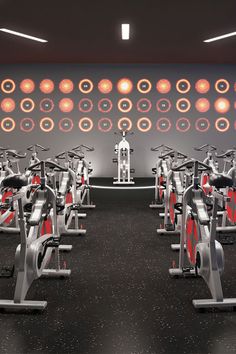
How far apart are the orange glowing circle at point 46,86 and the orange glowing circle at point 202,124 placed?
11.7ft

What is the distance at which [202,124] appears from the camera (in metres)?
8.88

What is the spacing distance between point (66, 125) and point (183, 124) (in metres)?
2.80

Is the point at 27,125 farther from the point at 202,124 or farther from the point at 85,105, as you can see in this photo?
the point at 202,124

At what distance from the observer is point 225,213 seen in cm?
466

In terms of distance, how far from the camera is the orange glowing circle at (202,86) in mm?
8750

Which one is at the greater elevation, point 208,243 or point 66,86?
point 66,86

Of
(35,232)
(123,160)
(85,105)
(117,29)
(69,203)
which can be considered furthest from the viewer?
(85,105)

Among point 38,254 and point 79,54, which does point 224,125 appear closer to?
point 79,54

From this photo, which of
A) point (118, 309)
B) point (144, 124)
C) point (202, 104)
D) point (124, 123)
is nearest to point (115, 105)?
point (124, 123)

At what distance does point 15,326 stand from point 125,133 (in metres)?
6.18

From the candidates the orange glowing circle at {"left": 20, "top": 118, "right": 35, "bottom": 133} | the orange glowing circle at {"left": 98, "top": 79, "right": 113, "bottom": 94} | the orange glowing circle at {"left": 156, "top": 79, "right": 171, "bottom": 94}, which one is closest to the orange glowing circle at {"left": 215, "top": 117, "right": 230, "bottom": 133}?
the orange glowing circle at {"left": 156, "top": 79, "right": 171, "bottom": 94}

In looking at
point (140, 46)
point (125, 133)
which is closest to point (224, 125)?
point (125, 133)

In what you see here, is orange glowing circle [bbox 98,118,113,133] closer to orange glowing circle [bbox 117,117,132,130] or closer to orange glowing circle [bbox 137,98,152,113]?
orange glowing circle [bbox 117,117,132,130]

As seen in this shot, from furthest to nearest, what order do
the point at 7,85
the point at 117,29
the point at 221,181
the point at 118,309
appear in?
the point at 7,85 < the point at 117,29 < the point at 118,309 < the point at 221,181
